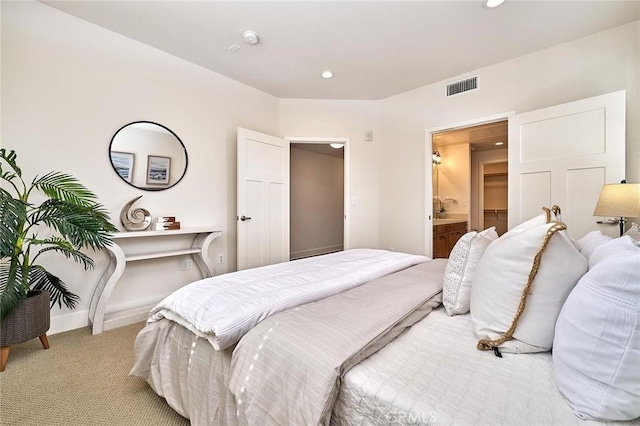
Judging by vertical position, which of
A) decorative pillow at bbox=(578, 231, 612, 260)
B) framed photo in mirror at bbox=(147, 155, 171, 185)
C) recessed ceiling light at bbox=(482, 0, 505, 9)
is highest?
recessed ceiling light at bbox=(482, 0, 505, 9)

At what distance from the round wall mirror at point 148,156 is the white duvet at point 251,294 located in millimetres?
1788

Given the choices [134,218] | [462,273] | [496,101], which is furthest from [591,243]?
[134,218]

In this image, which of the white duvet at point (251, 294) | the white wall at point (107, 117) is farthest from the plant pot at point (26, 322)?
the white duvet at point (251, 294)

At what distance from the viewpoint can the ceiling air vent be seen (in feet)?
10.6

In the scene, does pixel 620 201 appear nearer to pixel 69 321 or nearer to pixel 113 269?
pixel 113 269

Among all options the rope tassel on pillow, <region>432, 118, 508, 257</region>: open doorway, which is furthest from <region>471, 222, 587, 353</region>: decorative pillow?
<region>432, 118, 508, 257</region>: open doorway

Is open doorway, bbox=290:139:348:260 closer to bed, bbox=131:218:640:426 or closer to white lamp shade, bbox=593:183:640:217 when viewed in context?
white lamp shade, bbox=593:183:640:217

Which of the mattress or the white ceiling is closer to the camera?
the mattress

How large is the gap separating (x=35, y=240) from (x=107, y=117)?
4.11 ft

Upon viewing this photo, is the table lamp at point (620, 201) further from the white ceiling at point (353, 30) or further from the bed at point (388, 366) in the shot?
the white ceiling at point (353, 30)

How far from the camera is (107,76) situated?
252 centimetres

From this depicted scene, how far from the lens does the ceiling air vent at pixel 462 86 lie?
3.23 metres

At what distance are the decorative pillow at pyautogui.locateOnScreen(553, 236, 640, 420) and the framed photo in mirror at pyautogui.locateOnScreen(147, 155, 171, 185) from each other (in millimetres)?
3200

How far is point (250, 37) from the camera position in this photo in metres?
2.55
